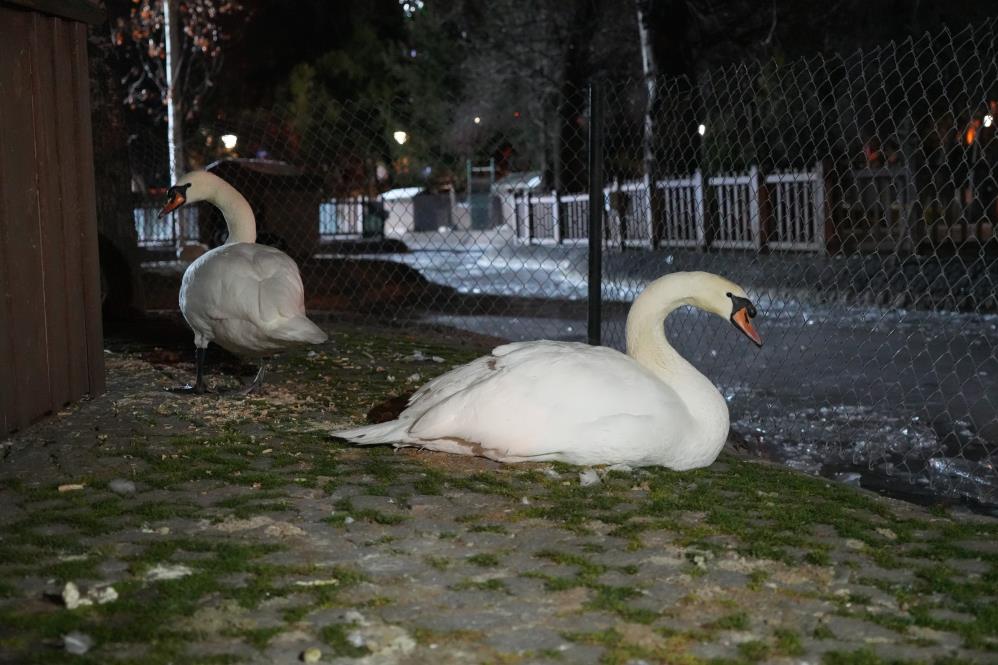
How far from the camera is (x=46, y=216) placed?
253 inches

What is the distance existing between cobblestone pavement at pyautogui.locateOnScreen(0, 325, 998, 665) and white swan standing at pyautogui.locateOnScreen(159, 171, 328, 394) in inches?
42.5

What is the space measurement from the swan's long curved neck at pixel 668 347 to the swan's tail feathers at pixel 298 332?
7.29ft

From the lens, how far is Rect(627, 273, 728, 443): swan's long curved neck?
5.22 metres

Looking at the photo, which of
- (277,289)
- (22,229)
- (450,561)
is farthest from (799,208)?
(450,561)

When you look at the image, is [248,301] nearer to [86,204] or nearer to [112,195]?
[86,204]

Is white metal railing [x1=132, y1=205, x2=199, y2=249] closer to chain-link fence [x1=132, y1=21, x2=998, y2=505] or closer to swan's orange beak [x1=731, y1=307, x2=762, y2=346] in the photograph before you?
chain-link fence [x1=132, y1=21, x2=998, y2=505]

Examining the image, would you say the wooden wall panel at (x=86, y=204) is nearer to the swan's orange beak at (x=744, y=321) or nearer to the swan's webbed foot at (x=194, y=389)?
the swan's webbed foot at (x=194, y=389)

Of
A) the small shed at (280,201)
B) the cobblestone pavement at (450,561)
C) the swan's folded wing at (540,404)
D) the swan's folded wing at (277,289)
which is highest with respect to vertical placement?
the small shed at (280,201)

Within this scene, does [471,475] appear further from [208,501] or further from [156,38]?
[156,38]

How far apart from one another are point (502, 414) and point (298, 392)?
2.88m

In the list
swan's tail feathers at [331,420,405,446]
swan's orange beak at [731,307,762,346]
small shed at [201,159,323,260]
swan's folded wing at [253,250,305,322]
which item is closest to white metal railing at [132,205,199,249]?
small shed at [201,159,323,260]

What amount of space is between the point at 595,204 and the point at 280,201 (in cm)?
1643

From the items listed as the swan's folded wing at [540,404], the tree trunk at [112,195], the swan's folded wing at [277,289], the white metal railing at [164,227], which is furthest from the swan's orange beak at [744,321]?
the white metal railing at [164,227]

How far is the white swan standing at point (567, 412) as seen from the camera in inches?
194
